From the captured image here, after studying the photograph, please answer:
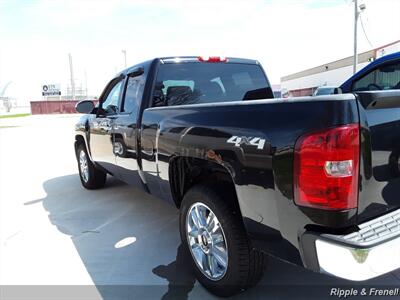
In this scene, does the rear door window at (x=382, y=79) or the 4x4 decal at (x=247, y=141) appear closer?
the 4x4 decal at (x=247, y=141)

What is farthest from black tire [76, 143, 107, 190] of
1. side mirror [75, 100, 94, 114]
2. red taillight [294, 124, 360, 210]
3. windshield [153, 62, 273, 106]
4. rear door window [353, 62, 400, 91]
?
red taillight [294, 124, 360, 210]

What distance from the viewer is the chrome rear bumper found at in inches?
75.2

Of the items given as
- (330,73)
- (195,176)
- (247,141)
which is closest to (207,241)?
(195,176)

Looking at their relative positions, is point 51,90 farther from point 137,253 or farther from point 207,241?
point 207,241

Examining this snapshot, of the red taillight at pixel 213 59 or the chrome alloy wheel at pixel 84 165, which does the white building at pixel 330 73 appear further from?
the red taillight at pixel 213 59

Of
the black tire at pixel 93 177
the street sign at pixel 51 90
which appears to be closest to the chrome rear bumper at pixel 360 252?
the black tire at pixel 93 177

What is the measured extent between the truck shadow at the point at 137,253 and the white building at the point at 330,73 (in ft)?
73.7

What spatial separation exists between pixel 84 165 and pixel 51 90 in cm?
7028

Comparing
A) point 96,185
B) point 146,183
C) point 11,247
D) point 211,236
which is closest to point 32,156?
point 96,185

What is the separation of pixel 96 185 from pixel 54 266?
2.73 meters

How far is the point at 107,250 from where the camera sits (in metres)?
3.81

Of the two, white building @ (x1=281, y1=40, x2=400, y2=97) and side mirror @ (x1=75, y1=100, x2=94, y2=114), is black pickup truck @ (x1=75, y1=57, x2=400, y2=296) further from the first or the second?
white building @ (x1=281, y1=40, x2=400, y2=97)

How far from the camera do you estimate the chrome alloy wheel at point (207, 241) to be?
277 cm

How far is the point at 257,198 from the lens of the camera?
2289 millimetres
